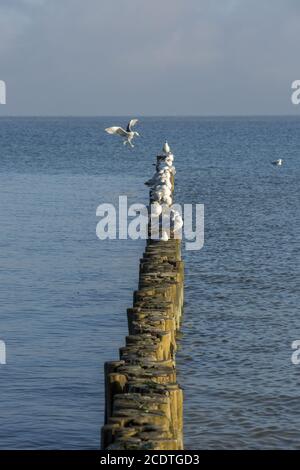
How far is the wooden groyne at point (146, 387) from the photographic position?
365 inches

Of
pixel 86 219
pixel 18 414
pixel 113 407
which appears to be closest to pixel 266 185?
pixel 86 219

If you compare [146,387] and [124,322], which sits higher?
[124,322]

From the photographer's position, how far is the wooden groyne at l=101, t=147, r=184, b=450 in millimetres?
9266

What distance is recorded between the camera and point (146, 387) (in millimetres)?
10289

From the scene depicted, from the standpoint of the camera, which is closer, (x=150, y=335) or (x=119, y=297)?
(x=150, y=335)

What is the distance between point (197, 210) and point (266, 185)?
44.1ft

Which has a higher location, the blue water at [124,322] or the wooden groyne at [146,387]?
the blue water at [124,322]

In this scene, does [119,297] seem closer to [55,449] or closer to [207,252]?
[207,252]

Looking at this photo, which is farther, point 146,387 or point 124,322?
point 124,322

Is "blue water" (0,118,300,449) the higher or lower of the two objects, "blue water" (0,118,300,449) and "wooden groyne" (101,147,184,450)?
the higher

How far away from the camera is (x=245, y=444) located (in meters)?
12.8

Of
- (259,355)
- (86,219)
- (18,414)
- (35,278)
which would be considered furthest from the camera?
(86,219)

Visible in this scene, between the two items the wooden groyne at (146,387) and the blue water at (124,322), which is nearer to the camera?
the wooden groyne at (146,387)

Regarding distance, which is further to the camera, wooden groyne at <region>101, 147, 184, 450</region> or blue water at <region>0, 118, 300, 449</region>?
blue water at <region>0, 118, 300, 449</region>
